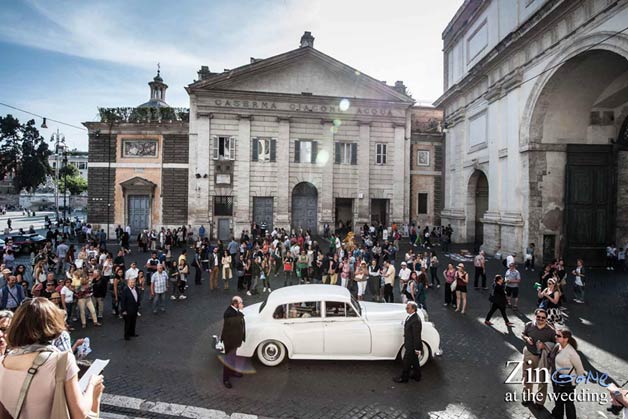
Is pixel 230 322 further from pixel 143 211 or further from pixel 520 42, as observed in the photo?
pixel 143 211

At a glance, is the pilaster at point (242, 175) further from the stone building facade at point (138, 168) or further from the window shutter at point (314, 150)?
the window shutter at point (314, 150)

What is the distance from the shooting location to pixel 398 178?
2803cm

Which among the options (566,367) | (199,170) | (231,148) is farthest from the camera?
(231,148)

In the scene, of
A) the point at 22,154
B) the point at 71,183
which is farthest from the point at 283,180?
the point at 71,183

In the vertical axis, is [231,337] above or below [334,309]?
below

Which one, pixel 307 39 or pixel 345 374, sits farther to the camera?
pixel 307 39

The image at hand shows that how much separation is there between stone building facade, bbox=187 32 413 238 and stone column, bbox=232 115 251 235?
8cm

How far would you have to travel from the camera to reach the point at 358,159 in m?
27.6

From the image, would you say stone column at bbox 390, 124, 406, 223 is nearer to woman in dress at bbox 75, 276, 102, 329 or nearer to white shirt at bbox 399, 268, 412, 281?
white shirt at bbox 399, 268, 412, 281

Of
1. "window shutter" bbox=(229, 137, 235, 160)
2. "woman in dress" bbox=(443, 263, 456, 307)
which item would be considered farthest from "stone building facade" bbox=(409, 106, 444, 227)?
"woman in dress" bbox=(443, 263, 456, 307)

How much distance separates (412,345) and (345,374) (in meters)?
1.48

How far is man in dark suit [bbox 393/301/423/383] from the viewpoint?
608 centimetres

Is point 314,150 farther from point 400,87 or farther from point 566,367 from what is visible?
point 566,367

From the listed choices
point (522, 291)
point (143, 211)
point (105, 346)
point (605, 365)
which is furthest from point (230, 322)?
point (143, 211)
